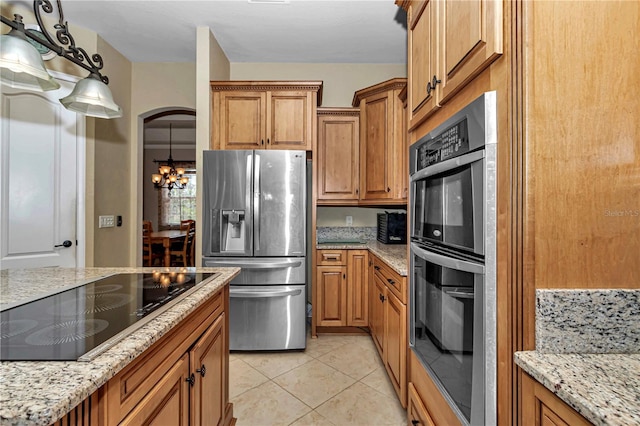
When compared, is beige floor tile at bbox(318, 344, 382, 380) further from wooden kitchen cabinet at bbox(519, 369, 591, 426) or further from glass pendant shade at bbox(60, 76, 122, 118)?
glass pendant shade at bbox(60, 76, 122, 118)

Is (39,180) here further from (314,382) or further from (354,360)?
(354,360)

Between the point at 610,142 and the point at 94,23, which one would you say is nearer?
the point at 610,142

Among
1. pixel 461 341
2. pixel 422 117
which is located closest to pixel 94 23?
pixel 422 117

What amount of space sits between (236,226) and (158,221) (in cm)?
645

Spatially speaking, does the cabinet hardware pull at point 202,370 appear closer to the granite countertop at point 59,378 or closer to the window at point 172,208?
the granite countertop at point 59,378

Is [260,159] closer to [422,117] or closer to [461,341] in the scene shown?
[422,117]

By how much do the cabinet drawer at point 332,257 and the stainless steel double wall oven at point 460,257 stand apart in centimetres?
161

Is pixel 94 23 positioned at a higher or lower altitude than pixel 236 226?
higher

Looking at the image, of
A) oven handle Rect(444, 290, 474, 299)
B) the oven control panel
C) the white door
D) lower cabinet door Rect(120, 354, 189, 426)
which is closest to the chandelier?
the white door

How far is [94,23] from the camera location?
278 cm

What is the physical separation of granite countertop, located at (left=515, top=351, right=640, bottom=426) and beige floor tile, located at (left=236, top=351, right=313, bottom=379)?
6.53 ft

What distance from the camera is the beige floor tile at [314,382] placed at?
202cm

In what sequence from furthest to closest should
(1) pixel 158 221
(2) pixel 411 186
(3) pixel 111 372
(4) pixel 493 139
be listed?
1. (1) pixel 158 221
2. (2) pixel 411 186
3. (4) pixel 493 139
4. (3) pixel 111 372

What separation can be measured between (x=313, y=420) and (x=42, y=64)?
2200 mm
